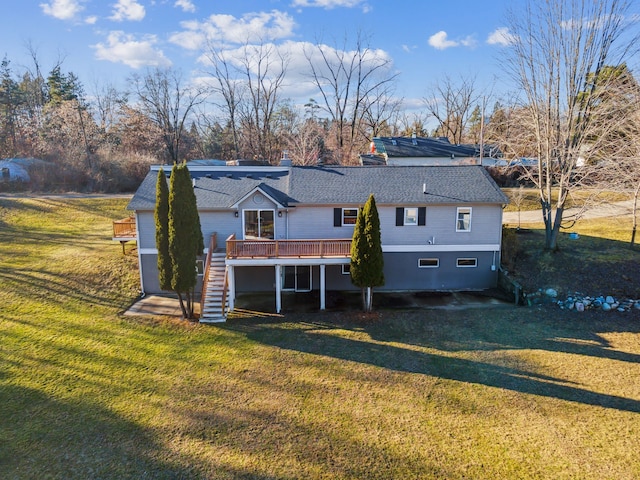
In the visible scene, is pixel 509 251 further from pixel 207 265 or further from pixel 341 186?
pixel 207 265

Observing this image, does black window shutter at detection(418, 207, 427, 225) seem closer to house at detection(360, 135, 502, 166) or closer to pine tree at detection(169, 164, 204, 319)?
pine tree at detection(169, 164, 204, 319)

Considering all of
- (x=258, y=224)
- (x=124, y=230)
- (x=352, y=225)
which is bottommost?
(x=124, y=230)

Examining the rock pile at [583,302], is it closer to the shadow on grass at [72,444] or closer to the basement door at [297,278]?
the basement door at [297,278]

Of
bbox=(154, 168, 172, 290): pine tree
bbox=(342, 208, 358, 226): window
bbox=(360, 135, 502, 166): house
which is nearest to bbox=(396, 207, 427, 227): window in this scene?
bbox=(342, 208, 358, 226): window

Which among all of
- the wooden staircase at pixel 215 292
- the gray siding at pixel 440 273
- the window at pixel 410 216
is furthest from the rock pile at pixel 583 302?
the wooden staircase at pixel 215 292

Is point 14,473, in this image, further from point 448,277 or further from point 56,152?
point 56,152

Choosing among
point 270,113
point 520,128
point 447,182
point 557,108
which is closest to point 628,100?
point 557,108

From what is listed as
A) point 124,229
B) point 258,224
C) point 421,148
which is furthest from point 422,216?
point 421,148
